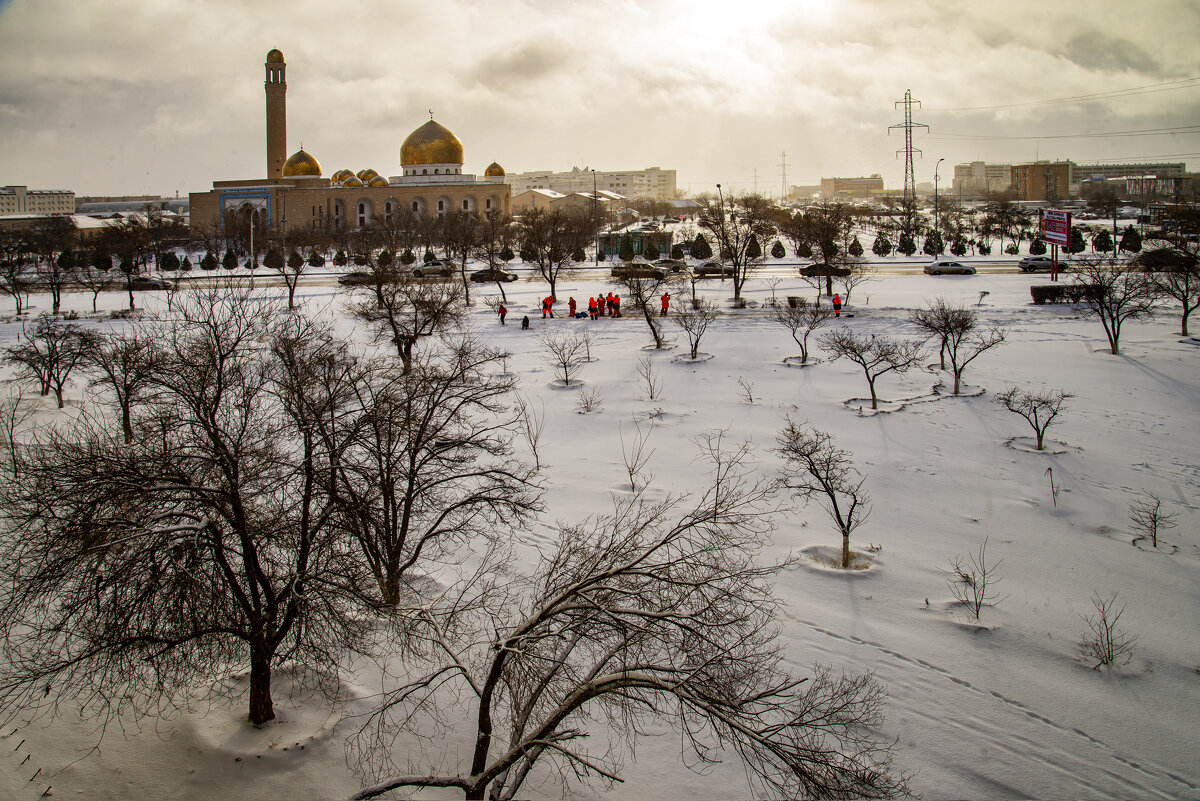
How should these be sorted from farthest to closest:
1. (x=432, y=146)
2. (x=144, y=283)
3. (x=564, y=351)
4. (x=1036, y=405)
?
1. (x=432, y=146)
2. (x=144, y=283)
3. (x=564, y=351)
4. (x=1036, y=405)

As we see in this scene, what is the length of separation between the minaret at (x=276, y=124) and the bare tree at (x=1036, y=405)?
238ft

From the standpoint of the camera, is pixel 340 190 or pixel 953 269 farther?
pixel 340 190

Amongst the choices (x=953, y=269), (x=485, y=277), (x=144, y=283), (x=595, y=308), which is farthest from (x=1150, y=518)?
(x=144, y=283)

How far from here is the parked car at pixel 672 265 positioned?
4778cm

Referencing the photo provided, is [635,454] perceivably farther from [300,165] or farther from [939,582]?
[300,165]

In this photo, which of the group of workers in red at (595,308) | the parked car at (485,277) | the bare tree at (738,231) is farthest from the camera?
the parked car at (485,277)

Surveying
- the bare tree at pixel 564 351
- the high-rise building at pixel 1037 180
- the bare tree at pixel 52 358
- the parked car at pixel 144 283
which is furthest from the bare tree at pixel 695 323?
the high-rise building at pixel 1037 180

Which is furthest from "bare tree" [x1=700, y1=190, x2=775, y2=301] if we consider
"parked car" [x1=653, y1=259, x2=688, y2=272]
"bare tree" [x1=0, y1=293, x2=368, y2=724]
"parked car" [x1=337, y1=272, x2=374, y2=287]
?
"bare tree" [x1=0, y1=293, x2=368, y2=724]

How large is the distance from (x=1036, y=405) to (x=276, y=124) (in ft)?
247

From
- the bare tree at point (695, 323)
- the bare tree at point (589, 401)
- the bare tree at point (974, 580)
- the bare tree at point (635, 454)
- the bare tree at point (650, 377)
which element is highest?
the bare tree at point (695, 323)

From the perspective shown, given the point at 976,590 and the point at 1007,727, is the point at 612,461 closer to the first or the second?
Result: the point at 976,590

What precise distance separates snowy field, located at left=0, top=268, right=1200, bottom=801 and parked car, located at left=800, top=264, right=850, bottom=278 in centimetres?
1117

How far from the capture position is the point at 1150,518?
14.4 metres

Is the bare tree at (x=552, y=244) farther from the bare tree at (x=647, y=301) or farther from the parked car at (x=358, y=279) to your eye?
the parked car at (x=358, y=279)
